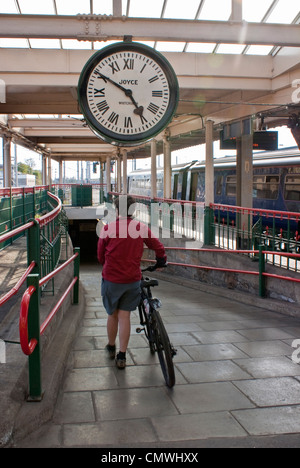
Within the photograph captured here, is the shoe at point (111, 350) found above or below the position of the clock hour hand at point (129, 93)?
below

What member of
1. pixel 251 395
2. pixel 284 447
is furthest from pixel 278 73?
pixel 284 447

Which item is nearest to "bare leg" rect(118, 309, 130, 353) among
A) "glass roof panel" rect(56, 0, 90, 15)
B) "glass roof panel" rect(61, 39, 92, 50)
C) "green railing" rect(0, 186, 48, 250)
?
"glass roof panel" rect(56, 0, 90, 15)

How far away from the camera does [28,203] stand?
1405 centimetres

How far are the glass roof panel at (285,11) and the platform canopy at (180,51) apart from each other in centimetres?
2

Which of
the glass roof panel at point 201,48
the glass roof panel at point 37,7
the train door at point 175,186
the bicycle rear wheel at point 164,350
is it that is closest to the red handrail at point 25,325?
the bicycle rear wheel at point 164,350

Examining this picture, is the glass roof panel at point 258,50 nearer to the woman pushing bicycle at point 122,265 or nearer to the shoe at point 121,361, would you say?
the woman pushing bicycle at point 122,265

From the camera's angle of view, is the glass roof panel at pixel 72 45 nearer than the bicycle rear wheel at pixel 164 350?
No

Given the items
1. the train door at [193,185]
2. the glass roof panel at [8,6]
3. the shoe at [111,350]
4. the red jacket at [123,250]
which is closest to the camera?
the red jacket at [123,250]

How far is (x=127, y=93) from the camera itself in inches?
148

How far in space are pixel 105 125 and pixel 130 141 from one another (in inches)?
9.2

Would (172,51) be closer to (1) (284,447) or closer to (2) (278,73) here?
(2) (278,73)

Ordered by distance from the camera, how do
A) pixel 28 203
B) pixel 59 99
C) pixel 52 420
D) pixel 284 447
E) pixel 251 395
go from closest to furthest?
pixel 284 447
pixel 52 420
pixel 251 395
pixel 59 99
pixel 28 203

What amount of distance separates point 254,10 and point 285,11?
797 mm

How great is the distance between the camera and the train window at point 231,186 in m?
18.6
